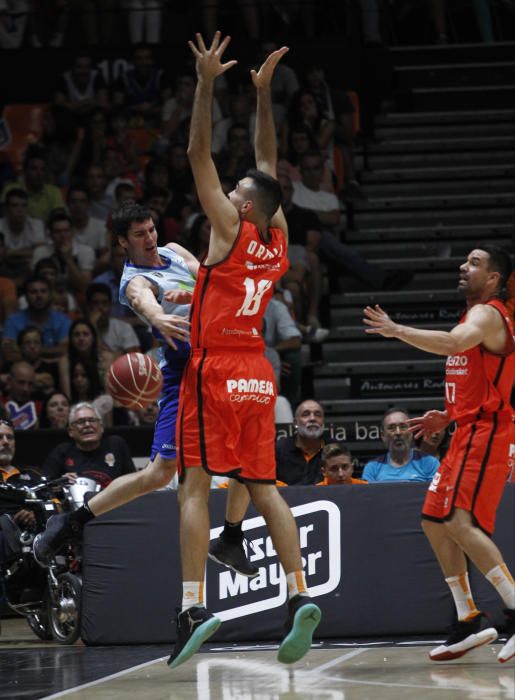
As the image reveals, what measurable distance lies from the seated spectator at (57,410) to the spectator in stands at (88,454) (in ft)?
4.02

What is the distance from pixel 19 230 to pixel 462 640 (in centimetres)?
886

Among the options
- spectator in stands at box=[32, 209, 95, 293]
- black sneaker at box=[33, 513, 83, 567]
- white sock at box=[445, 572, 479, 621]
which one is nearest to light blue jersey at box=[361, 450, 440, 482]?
black sneaker at box=[33, 513, 83, 567]

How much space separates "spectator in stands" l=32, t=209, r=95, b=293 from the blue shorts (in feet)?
22.6

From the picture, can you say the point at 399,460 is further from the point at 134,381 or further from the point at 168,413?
the point at 168,413

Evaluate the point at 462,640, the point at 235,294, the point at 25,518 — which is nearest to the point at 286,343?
the point at 25,518

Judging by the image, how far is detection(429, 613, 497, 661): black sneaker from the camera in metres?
6.77

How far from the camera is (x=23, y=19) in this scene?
56.1 feet

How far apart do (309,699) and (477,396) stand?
6.30ft

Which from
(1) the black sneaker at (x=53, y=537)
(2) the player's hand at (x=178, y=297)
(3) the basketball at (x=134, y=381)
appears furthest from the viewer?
(1) the black sneaker at (x=53, y=537)

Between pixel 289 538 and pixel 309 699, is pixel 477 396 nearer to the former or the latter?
pixel 289 538

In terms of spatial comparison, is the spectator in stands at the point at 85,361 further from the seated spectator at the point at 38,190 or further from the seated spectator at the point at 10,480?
the seated spectator at the point at 38,190

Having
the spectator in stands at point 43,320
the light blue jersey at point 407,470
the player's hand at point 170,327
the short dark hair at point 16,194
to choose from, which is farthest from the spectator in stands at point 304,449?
the short dark hair at point 16,194

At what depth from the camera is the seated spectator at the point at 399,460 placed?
32.7 ft

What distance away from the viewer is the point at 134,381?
758cm
